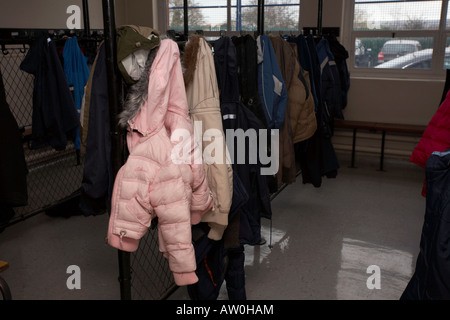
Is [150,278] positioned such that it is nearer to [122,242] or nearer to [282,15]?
[122,242]

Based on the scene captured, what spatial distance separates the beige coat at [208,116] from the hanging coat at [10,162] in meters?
1.20

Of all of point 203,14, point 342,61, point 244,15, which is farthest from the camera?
point 203,14

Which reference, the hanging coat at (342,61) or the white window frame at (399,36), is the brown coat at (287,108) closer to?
the hanging coat at (342,61)

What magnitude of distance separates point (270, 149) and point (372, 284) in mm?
1055

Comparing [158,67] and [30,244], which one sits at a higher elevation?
[158,67]

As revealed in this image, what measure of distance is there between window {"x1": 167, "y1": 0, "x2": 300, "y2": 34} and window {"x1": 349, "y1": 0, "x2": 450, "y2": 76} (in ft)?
2.75

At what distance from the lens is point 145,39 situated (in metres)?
1.70

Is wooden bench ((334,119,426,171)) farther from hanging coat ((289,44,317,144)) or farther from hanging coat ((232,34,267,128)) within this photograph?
hanging coat ((232,34,267,128))

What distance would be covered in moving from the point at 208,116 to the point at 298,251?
1540 millimetres

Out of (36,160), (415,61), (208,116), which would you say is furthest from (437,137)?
(36,160)

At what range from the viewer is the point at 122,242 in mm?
1683
